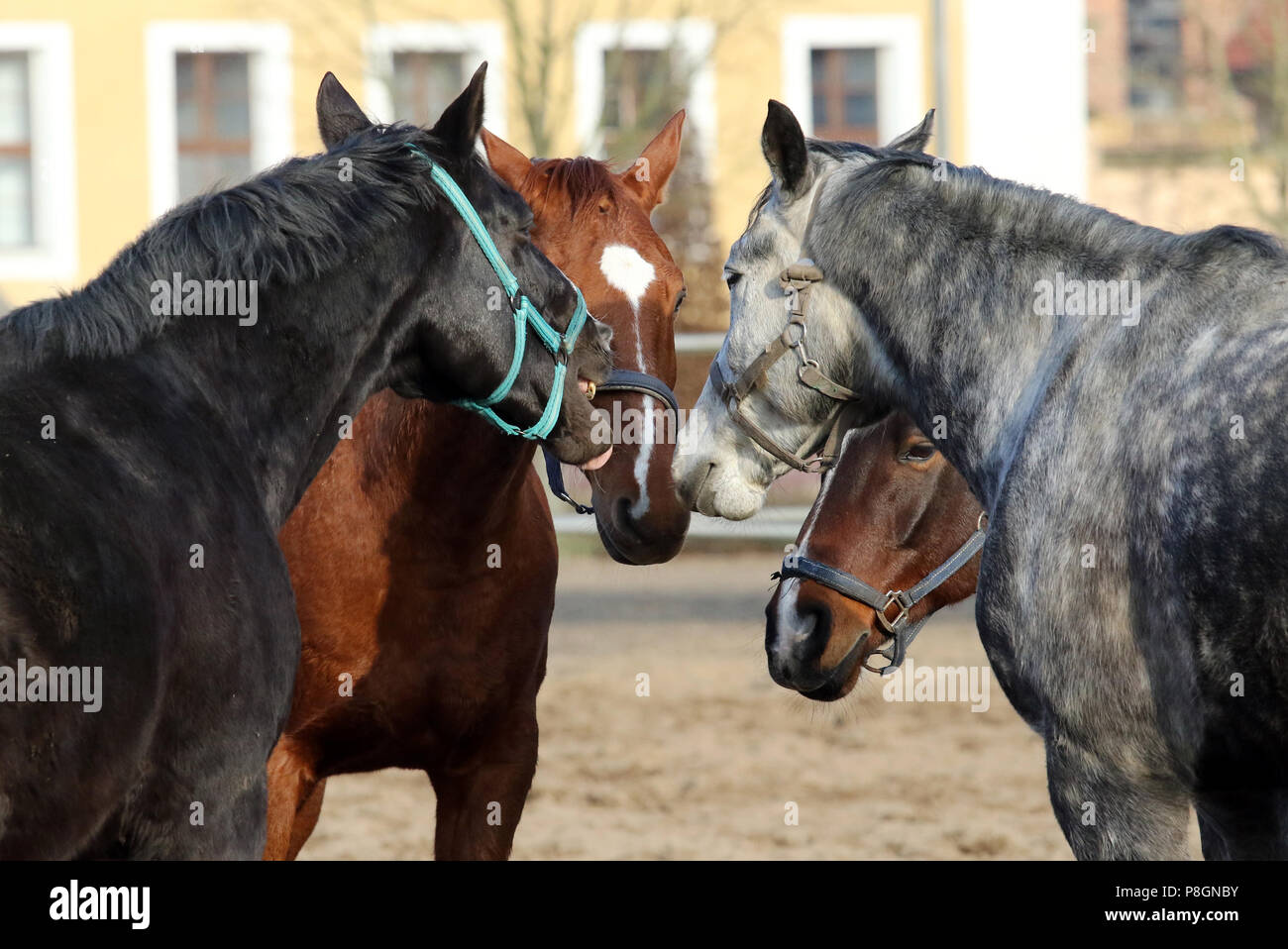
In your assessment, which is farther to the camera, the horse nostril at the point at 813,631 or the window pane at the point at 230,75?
the window pane at the point at 230,75

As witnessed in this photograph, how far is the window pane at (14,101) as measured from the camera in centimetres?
2081

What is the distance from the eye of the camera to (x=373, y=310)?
11.4 ft

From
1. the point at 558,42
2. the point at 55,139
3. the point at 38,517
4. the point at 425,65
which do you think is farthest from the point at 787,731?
the point at 55,139

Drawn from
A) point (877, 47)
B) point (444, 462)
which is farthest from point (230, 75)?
point (444, 462)

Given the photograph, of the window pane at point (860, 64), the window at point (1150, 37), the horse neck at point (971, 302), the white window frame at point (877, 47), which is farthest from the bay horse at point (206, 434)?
the window at point (1150, 37)

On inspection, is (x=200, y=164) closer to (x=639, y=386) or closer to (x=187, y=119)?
(x=187, y=119)

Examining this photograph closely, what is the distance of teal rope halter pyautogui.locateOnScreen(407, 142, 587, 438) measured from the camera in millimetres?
3576

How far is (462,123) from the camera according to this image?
3621 millimetres

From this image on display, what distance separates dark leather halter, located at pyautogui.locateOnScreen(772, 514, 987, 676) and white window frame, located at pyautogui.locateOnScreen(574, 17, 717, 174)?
51.0 ft

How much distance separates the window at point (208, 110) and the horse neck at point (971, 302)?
61.5 ft

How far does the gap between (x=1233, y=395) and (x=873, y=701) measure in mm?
5982

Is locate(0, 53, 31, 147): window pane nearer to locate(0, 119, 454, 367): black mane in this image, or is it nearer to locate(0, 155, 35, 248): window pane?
locate(0, 155, 35, 248): window pane

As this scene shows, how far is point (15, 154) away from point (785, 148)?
19.5 meters

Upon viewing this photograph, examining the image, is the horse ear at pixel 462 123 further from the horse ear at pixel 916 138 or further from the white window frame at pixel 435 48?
the white window frame at pixel 435 48
